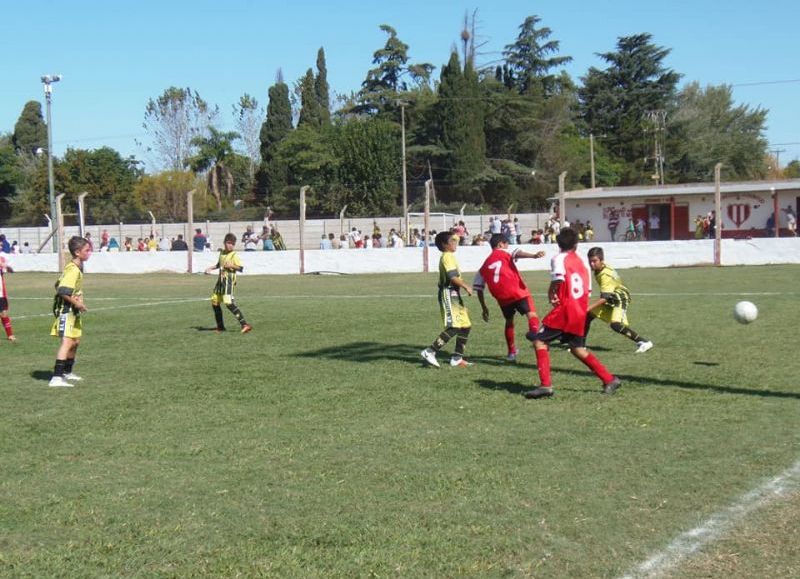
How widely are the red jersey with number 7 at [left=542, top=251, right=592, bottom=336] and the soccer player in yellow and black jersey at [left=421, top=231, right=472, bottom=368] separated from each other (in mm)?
2230

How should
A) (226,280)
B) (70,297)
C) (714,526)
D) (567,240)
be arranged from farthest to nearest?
(226,280) < (70,297) < (567,240) < (714,526)

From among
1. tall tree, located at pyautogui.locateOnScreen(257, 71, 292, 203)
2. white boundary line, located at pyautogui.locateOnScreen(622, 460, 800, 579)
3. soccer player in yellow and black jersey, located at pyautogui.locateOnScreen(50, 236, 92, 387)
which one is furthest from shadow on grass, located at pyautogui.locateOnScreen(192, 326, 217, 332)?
tall tree, located at pyautogui.locateOnScreen(257, 71, 292, 203)

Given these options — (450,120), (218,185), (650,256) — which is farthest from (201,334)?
(218,185)

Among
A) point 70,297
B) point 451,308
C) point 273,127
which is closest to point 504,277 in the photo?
point 451,308

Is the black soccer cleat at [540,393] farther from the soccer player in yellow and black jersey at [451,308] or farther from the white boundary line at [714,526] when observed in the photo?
the white boundary line at [714,526]

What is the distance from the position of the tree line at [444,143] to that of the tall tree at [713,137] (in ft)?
0.49

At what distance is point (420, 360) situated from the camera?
11438mm

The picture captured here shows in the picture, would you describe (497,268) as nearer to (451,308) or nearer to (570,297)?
(451,308)

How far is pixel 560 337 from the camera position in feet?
28.8

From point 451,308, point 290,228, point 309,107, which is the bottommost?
point 451,308

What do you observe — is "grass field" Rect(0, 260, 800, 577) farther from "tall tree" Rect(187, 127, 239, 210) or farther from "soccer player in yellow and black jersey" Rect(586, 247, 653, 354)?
"tall tree" Rect(187, 127, 239, 210)

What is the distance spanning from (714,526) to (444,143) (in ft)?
206

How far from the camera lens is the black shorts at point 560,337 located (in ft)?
28.6

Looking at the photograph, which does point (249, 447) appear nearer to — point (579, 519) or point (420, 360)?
point (579, 519)
